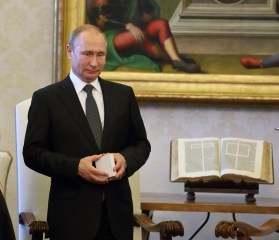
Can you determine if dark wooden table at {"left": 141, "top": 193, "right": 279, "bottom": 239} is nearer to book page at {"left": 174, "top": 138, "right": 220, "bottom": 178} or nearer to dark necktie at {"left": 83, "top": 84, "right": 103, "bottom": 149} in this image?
book page at {"left": 174, "top": 138, "right": 220, "bottom": 178}

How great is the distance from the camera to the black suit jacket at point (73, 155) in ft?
11.7

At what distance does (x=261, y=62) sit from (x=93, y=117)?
1.92 metres

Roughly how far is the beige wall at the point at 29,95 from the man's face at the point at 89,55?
156 centimetres

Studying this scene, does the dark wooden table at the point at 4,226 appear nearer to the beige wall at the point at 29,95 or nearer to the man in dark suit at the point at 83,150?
the man in dark suit at the point at 83,150

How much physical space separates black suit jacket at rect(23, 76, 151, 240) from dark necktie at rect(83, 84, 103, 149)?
0.09 feet

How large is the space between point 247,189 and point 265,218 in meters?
0.80

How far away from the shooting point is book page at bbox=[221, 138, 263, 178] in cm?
455

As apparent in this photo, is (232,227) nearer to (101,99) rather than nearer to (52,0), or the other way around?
(101,99)

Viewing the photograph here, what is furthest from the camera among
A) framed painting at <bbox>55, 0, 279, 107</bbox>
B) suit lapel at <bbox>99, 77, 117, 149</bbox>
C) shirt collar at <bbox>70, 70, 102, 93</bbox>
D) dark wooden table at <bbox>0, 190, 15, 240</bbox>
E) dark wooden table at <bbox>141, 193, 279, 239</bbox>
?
framed painting at <bbox>55, 0, 279, 107</bbox>

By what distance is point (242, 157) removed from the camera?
15.1 ft

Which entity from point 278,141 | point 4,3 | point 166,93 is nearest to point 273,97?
point 278,141

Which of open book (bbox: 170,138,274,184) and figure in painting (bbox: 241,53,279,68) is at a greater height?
figure in painting (bbox: 241,53,279,68)

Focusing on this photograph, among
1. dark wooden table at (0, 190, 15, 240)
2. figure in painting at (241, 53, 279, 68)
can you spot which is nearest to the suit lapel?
dark wooden table at (0, 190, 15, 240)

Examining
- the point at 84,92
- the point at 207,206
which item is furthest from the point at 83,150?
the point at 207,206
